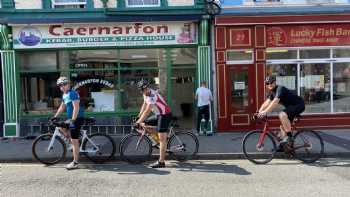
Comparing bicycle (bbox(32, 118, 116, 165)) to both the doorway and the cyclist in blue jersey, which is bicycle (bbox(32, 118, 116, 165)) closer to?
the cyclist in blue jersey

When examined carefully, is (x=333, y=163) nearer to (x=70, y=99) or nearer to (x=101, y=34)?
(x=70, y=99)

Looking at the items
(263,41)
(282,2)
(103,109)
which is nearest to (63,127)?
(103,109)

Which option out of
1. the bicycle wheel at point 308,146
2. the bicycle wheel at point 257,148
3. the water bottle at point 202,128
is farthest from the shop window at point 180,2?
the bicycle wheel at point 308,146

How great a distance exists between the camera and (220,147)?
1121 cm

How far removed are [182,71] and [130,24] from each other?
7.24 ft

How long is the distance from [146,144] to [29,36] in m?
6.39

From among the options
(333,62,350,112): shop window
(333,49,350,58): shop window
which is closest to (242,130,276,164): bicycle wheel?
(333,62,350,112): shop window

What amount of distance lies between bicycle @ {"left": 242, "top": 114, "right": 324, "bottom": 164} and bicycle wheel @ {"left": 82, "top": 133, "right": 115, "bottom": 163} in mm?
2857

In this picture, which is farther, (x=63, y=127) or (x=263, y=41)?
(x=263, y=41)

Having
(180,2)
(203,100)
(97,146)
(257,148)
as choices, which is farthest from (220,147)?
(180,2)

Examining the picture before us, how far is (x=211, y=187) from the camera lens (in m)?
7.44

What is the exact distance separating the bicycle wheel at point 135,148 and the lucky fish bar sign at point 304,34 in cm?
636

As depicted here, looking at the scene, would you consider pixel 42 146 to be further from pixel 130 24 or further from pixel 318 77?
pixel 318 77

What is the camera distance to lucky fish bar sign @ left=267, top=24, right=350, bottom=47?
1408 cm
